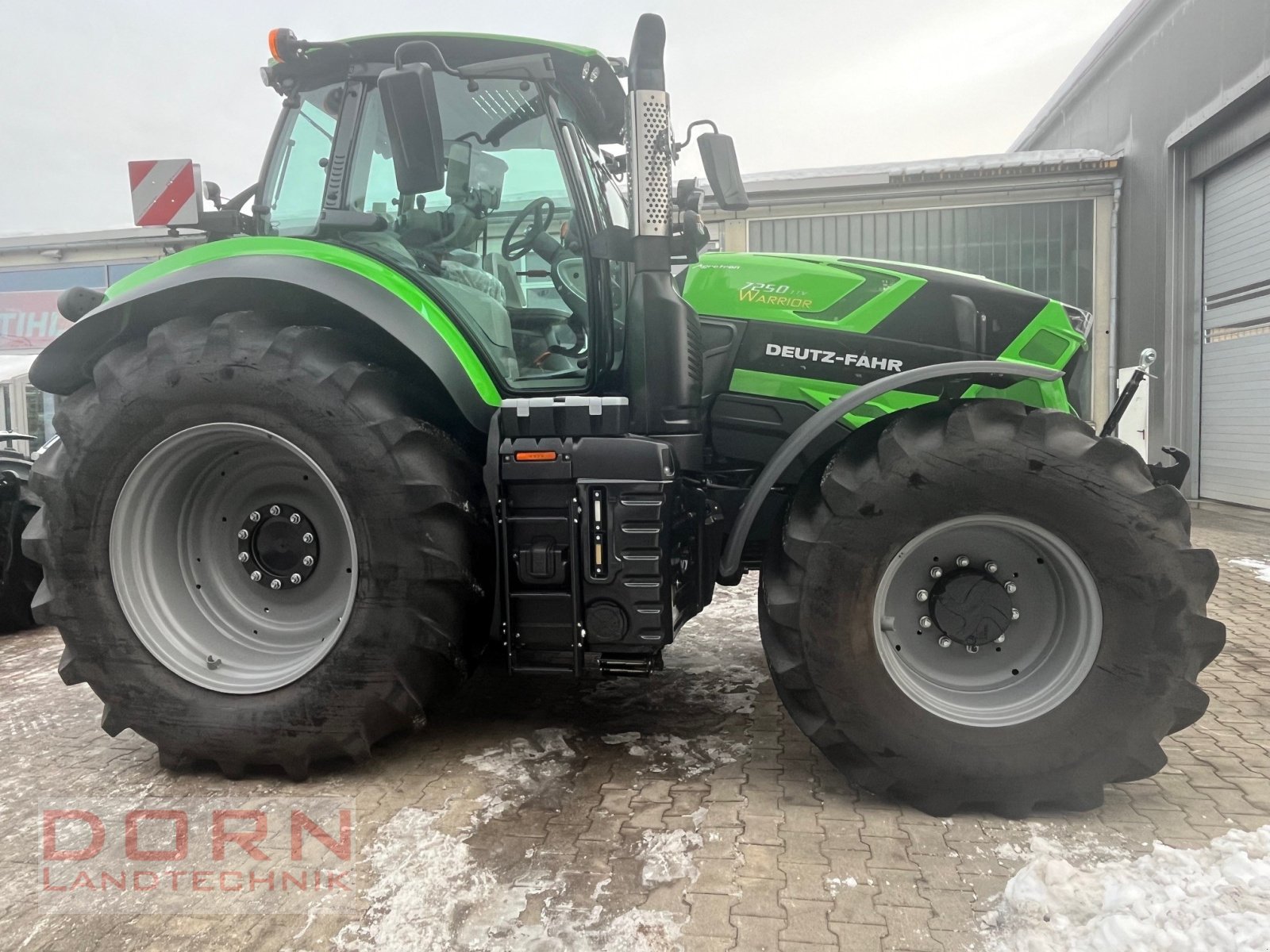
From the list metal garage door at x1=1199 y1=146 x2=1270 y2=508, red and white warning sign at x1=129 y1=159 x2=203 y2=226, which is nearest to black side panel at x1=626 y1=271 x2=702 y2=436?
red and white warning sign at x1=129 y1=159 x2=203 y2=226

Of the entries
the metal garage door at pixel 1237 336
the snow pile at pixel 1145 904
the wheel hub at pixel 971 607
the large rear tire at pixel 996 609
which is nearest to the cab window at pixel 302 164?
the large rear tire at pixel 996 609

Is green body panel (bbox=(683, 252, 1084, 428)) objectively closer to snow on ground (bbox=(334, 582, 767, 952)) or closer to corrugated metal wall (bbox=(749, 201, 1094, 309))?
snow on ground (bbox=(334, 582, 767, 952))

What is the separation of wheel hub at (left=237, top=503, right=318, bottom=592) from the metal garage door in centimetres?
971

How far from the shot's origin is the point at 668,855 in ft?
6.89

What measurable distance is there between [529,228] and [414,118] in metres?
0.69

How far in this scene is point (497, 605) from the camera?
2.61 meters

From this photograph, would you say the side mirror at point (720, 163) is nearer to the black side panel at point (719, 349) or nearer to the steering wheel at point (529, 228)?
the black side panel at point (719, 349)

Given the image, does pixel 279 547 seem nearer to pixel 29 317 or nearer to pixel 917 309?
pixel 917 309

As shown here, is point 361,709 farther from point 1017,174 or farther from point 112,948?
point 1017,174

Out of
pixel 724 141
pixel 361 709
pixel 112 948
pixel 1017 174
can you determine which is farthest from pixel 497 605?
pixel 1017 174

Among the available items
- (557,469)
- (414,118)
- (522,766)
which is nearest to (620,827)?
(522,766)

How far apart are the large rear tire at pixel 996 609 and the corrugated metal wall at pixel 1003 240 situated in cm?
875

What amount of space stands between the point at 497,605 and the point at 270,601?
0.85 meters

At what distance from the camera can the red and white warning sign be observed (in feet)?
10.1
